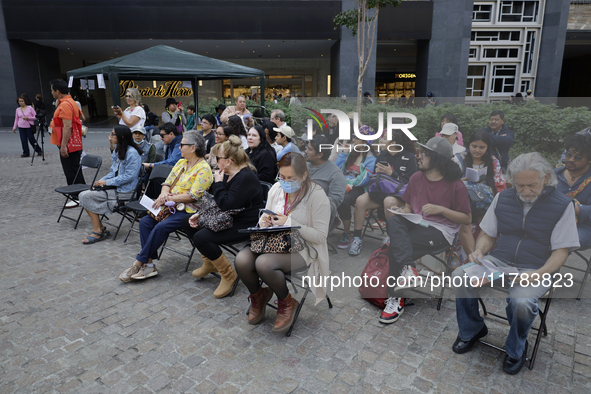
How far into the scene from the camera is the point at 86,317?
330 cm

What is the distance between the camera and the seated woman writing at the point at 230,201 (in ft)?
11.7

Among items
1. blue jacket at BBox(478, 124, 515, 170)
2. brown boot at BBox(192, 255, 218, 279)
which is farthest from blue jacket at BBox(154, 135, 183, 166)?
blue jacket at BBox(478, 124, 515, 170)

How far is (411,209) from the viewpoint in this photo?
304cm

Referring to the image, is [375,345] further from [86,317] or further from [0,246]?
[0,246]

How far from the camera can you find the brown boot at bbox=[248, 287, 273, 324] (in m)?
3.21

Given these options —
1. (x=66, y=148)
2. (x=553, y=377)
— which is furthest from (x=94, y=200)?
(x=553, y=377)

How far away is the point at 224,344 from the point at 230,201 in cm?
126

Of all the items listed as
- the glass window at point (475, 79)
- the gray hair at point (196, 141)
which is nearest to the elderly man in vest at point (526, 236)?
the gray hair at point (196, 141)

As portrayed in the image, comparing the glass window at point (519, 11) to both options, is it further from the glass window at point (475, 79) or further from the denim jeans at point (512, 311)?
the denim jeans at point (512, 311)

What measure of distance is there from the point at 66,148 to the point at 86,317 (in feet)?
13.6

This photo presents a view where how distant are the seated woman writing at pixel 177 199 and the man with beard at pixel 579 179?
3.27 m

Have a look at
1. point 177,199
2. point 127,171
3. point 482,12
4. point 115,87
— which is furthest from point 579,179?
point 482,12

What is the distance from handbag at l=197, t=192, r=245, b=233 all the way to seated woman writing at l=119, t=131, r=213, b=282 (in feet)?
1.57
